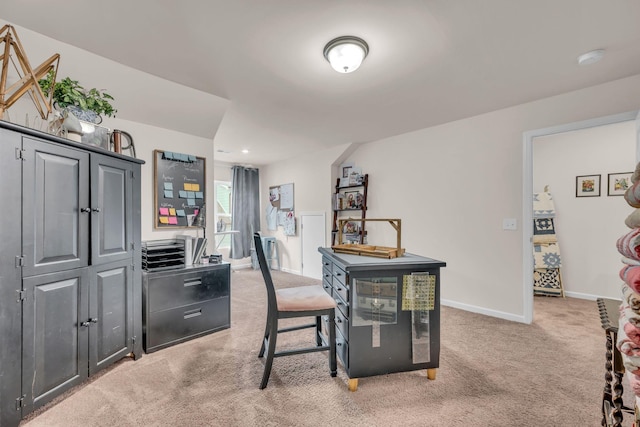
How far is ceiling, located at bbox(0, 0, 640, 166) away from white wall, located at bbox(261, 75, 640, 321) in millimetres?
200

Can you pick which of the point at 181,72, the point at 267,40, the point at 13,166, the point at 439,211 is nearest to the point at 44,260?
the point at 13,166

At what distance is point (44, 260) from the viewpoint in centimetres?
156

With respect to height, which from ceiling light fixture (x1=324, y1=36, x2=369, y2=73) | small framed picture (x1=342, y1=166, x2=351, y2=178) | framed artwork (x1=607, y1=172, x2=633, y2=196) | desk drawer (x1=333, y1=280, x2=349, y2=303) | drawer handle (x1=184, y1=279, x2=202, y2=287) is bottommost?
drawer handle (x1=184, y1=279, x2=202, y2=287)

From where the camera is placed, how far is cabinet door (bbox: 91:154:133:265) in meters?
1.85

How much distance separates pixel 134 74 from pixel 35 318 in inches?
73.1

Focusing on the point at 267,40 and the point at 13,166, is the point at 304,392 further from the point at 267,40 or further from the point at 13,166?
the point at 267,40

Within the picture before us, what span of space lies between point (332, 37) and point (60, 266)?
2.21m

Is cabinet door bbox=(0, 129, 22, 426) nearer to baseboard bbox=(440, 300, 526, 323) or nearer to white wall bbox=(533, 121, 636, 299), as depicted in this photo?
baseboard bbox=(440, 300, 526, 323)

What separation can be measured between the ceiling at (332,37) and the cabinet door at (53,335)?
5.07ft

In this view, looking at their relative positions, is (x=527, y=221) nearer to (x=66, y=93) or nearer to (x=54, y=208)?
(x=54, y=208)

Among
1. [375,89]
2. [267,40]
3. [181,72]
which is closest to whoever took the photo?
[267,40]

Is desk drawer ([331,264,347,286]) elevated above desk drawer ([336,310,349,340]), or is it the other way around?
desk drawer ([331,264,347,286])

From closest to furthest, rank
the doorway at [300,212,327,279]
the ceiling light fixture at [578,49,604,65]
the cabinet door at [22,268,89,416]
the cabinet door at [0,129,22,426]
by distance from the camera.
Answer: the cabinet door at [0,129,22,426]
the cabinet door at [22,268,89,416]
the ceiling light fixture at [578,49,604,65]
the doorway at [300,212,327,279]

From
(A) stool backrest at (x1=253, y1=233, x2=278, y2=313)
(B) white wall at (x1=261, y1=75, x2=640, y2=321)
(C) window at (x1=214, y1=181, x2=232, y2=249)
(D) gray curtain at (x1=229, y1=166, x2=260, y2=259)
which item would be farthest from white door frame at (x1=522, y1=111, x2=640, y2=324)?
(C) window at (x1=214, y1=181, x2=232, y2=249)
